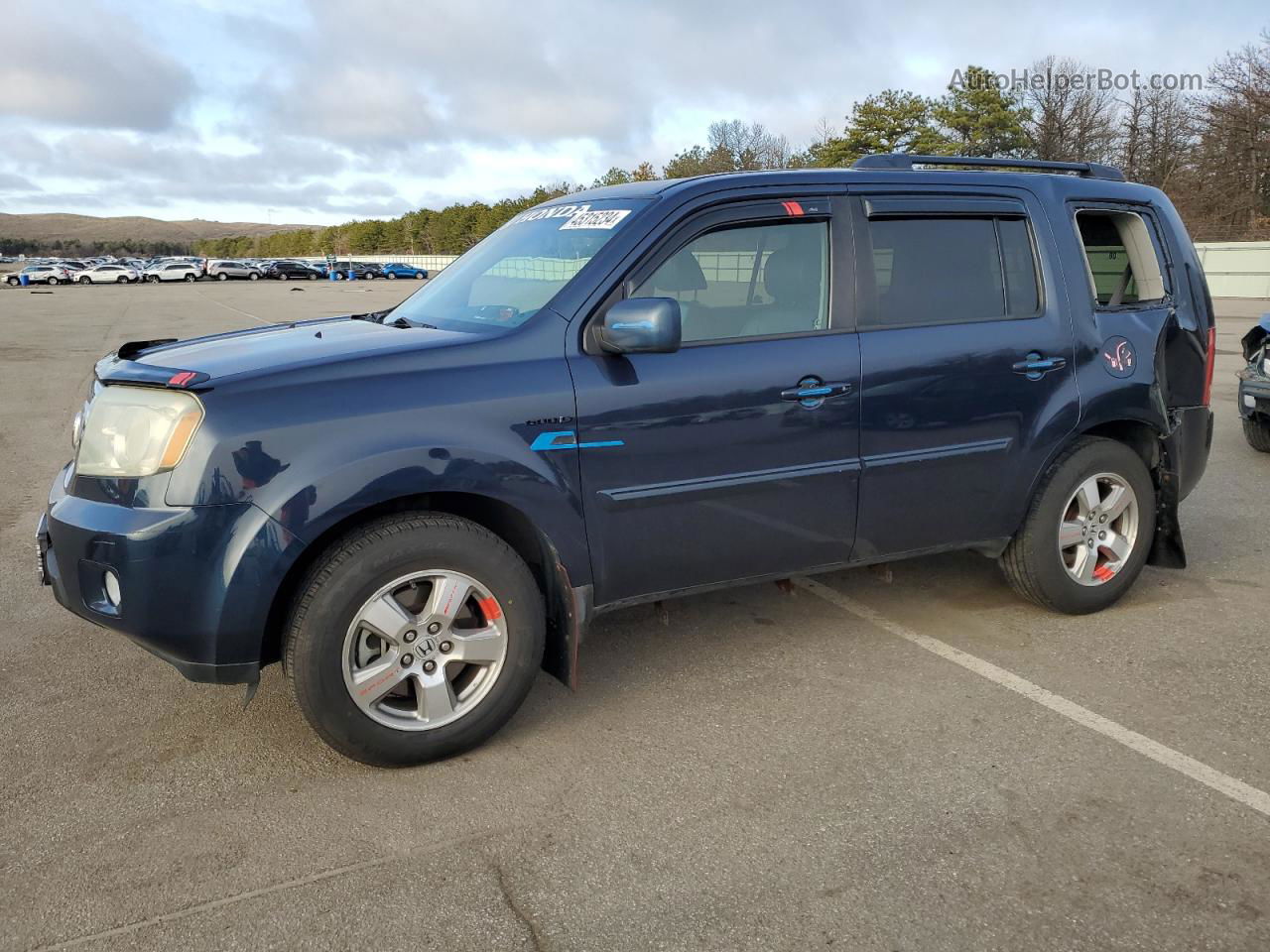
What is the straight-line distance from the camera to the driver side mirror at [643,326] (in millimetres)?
3332

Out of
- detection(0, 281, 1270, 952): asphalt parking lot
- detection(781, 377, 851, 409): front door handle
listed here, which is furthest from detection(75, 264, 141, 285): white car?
detection(781, 377, 851, 409): front door handle

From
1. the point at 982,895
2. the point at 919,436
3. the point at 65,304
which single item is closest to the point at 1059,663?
the point at 919,436

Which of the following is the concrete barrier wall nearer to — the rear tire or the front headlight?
the rear tire

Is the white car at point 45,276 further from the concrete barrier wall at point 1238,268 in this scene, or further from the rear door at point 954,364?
the rear door at point 954,364

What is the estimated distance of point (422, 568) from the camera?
320cm

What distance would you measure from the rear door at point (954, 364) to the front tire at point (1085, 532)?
0.13 m

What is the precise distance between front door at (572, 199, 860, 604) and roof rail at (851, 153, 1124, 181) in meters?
0.64

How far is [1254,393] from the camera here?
7.87 meters

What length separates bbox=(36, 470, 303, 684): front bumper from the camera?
2.98 meters

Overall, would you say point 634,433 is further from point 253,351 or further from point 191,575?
point 191,575

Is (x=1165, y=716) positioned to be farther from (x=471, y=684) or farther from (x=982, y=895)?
(x=471, y=684)

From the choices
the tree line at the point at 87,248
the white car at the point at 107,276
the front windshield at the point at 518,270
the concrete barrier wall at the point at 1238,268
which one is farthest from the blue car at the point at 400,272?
the tree line at the point at 87,248

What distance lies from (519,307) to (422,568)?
3.43 feet

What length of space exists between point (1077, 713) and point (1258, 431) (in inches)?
226
